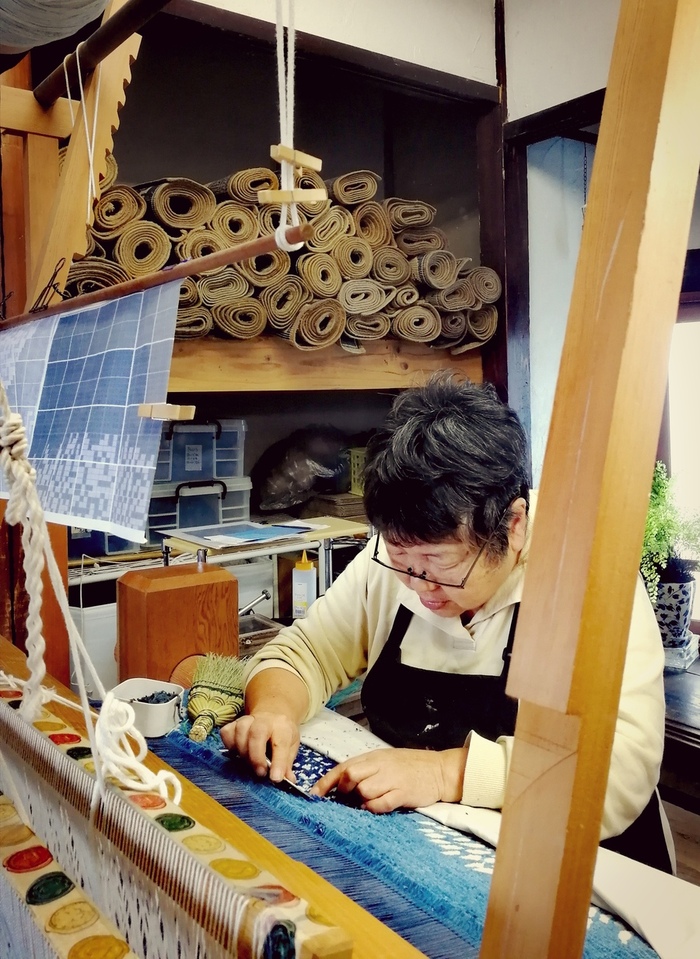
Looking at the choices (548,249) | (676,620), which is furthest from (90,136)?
(676,620)

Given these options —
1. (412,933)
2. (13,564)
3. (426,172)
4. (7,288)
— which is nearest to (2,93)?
(7,288)

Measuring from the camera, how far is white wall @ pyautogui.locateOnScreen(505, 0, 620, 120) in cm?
286

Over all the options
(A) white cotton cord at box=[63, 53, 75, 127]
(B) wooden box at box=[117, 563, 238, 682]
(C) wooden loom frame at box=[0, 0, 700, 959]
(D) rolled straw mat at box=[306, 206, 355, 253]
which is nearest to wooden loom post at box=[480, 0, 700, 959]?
(C) wooden loom frame at box=[0, 0, 700, 959]

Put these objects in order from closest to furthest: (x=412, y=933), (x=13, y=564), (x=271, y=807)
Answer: (x=412, y=933) → (x=271, y=807) → (x=13, y=564)

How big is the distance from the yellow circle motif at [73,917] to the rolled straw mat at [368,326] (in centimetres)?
232

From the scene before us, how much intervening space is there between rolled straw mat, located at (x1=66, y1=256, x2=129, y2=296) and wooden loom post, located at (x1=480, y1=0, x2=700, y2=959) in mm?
1957

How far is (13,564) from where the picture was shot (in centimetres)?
179

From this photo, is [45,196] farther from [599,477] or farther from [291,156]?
[599,477]

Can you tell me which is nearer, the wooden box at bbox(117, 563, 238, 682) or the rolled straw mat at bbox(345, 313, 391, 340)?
the wooden box at bbox(117, 563, 238, 682)

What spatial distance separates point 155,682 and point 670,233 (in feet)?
4.16

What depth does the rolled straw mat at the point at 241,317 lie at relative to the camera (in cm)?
247

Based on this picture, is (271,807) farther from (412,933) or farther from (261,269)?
(261,269)

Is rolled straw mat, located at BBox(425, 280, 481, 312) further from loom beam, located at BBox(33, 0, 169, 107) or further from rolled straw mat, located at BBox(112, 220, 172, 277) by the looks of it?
loom beam, located at BBox(33, 0, 169, 107)

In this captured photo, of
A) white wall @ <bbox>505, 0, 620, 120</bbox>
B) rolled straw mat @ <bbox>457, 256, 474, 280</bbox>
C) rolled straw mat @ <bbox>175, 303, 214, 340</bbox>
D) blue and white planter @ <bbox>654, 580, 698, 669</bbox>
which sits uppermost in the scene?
white wall @ <bbox>505, 0, 620, 120</bbox>
